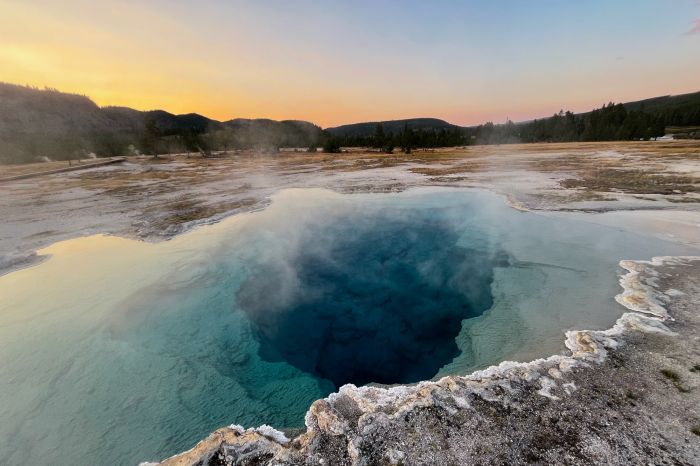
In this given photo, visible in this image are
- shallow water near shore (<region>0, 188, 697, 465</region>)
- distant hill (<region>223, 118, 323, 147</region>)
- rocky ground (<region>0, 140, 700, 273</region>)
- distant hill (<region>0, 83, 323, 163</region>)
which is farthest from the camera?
distant hill (<region>223, 118, 323, 147</region>)

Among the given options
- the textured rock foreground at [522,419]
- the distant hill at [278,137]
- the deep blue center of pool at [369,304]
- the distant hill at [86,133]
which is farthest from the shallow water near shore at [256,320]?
the distant hill at [278,137]

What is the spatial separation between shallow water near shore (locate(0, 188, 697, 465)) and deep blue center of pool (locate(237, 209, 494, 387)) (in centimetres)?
6

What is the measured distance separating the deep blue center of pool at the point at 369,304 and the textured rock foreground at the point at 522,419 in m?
2.09

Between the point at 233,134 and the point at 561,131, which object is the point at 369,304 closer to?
the point at 233,134

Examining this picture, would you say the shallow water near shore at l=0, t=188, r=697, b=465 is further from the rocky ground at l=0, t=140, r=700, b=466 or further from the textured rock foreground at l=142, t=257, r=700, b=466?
the textured rock foreground at l=142, t=257, r=700, b=466

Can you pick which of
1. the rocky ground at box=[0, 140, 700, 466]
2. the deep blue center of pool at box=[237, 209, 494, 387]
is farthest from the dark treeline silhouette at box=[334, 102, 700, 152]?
the rocky ground at box=[0, 140, 700, 466]

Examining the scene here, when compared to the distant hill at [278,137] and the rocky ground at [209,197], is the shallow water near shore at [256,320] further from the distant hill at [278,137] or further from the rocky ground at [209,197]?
the distant hill at [278,137]

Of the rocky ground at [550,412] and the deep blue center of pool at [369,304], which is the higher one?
the rocky ground at [550,412]

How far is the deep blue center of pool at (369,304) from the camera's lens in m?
7.98

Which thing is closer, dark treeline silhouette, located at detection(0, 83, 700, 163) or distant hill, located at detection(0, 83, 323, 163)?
distant hill, located at detection(0, 83, 323, 163)

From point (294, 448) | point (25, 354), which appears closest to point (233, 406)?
point (294, 448)

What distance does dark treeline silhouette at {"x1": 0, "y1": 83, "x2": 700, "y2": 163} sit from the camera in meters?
72.9

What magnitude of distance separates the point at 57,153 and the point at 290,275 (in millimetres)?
81378

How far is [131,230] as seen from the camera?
16453 mm
